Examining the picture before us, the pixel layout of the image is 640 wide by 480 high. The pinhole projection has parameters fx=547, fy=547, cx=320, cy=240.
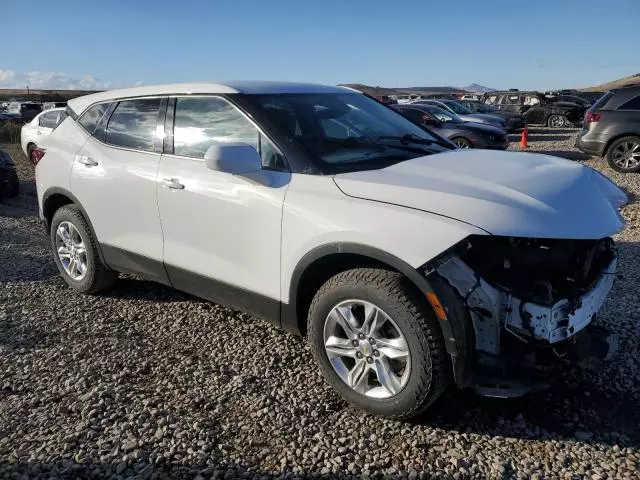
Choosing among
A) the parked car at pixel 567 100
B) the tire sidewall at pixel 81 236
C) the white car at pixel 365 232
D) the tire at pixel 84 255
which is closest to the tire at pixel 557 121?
the parked car at pixel 567 100

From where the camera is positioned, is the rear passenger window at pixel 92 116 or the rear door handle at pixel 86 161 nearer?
the rear door handle at pixel 86 161

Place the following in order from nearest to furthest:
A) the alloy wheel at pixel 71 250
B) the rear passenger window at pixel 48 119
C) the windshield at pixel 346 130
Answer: the windshield at pixel 346 130
the alloy wheel at pixel 71 250
the rear passenger window at pixel 48 119

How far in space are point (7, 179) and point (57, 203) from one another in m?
5.97

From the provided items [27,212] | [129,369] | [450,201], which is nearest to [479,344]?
[450,201]

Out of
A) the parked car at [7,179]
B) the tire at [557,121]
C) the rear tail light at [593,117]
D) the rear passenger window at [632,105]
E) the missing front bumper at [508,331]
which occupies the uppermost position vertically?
the rear passenger window at [632,105]

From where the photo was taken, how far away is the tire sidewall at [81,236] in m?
4.66

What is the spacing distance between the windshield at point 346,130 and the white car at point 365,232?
0.05 ft

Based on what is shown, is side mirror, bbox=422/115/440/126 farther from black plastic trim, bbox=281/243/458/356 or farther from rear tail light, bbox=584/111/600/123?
black plastic trim, bbox=281/243/458/356

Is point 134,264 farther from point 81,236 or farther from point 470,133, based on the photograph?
point 470,133

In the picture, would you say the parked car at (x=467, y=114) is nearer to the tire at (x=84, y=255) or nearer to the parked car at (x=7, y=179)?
the parked car at (x=7, y=179)

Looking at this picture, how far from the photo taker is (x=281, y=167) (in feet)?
10.7

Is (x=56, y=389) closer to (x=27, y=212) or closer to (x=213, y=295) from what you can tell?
(x=213, y=295)

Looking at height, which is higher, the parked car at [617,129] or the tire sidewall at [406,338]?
the parked car at [617,129]

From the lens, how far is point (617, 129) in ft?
35.6
